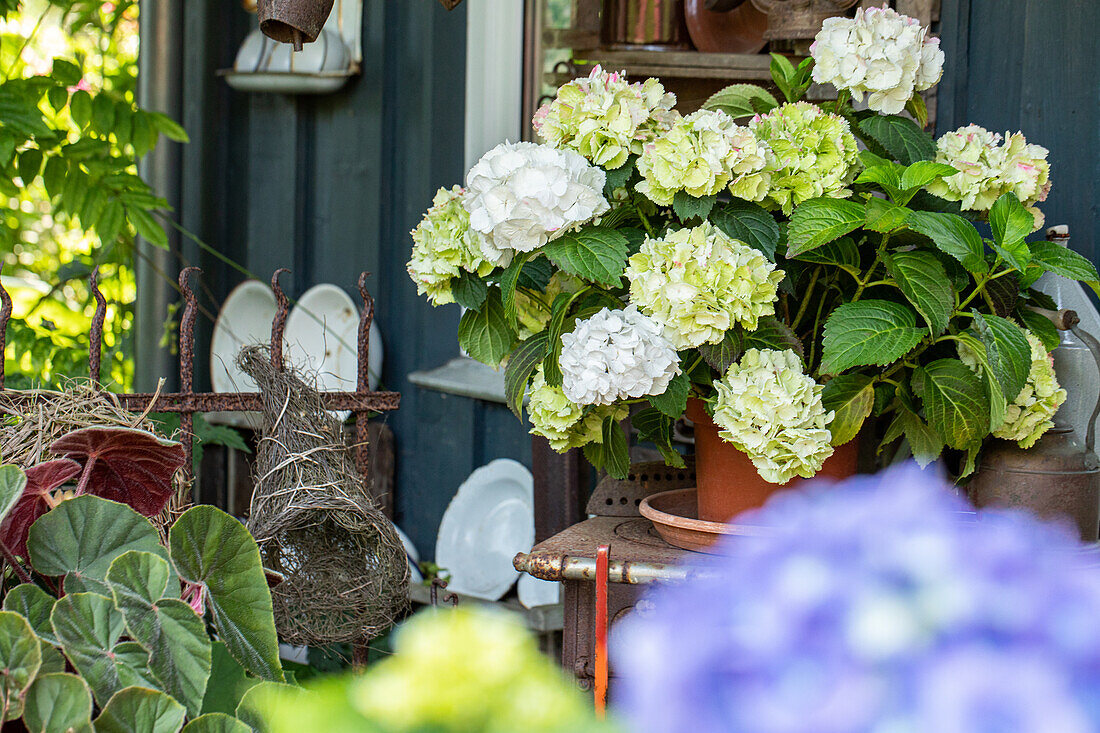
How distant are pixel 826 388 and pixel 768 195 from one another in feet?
0.75

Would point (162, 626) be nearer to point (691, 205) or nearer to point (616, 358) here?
point (616, 358)

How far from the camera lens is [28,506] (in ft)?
2.80

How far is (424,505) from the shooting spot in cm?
282

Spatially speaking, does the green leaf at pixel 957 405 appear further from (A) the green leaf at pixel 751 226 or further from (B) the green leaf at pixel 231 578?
(B) the green leaf at pixel 231 578

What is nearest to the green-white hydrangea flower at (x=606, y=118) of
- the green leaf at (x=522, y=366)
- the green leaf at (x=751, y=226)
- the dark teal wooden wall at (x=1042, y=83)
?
the green leaf at (x=751, y=226)

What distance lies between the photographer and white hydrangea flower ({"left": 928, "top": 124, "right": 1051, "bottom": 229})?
116 centimetres

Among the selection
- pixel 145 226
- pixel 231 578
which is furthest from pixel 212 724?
pixel 145 226

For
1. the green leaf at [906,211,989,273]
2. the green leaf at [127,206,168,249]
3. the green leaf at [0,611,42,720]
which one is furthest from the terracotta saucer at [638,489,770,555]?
the green leaf at [127,206,168,249]

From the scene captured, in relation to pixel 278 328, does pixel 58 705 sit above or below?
below

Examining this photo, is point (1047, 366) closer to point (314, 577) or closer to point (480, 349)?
point (480, 349)

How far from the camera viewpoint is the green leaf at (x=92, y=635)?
2.29 feet

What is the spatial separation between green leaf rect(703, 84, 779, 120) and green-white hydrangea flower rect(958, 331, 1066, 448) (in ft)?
1.31

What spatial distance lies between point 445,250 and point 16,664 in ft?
2.18

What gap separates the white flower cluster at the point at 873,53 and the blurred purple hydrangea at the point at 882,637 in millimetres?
1008
